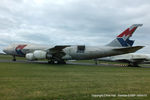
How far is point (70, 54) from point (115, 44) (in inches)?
307

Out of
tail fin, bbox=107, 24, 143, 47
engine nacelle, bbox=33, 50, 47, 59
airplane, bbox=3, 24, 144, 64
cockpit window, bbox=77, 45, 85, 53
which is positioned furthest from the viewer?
cockpit window, bbox=77, 45, 85, 53

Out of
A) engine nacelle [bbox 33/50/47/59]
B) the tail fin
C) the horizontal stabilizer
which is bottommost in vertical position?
engine nacelle [bbox 33/50/47/59]

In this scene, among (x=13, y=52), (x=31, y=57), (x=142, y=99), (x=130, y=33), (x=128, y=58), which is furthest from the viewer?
(x=128, y=58)

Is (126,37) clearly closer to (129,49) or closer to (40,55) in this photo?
(129,49)

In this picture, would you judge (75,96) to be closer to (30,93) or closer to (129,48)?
(30,93)

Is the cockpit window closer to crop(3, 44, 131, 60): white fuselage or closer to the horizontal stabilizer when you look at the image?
crop(3, 44, 131, 60): white fuselage

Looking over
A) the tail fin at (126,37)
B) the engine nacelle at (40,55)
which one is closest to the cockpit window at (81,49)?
the engine nacelle at (40,55)

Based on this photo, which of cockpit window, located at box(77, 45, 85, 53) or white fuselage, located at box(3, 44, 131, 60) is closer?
white fuselage, located at box(3, 44, 131, 60)

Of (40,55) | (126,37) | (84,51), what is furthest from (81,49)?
(126,37)

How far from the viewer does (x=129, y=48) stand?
22531mm

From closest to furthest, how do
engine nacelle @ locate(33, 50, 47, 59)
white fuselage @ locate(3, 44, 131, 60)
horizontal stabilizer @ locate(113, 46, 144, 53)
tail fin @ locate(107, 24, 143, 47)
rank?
horizontal stabilizer @ locate(113, 46, 144, 53)
engine nacelle @ locate(33, 50, 47, 59)
tail fin @ locate(107, 24, 143, 47)
white fuselage @ locate(3, 44, 131, 60)

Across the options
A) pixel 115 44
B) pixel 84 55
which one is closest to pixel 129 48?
pixel 115 44

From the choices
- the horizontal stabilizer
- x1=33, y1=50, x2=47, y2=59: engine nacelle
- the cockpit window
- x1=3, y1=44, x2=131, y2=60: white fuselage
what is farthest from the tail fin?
x1=33, y1=50, x2=47, y2=59: engine nacelle

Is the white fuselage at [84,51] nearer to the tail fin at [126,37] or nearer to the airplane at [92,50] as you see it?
the airplane at [92,50]
